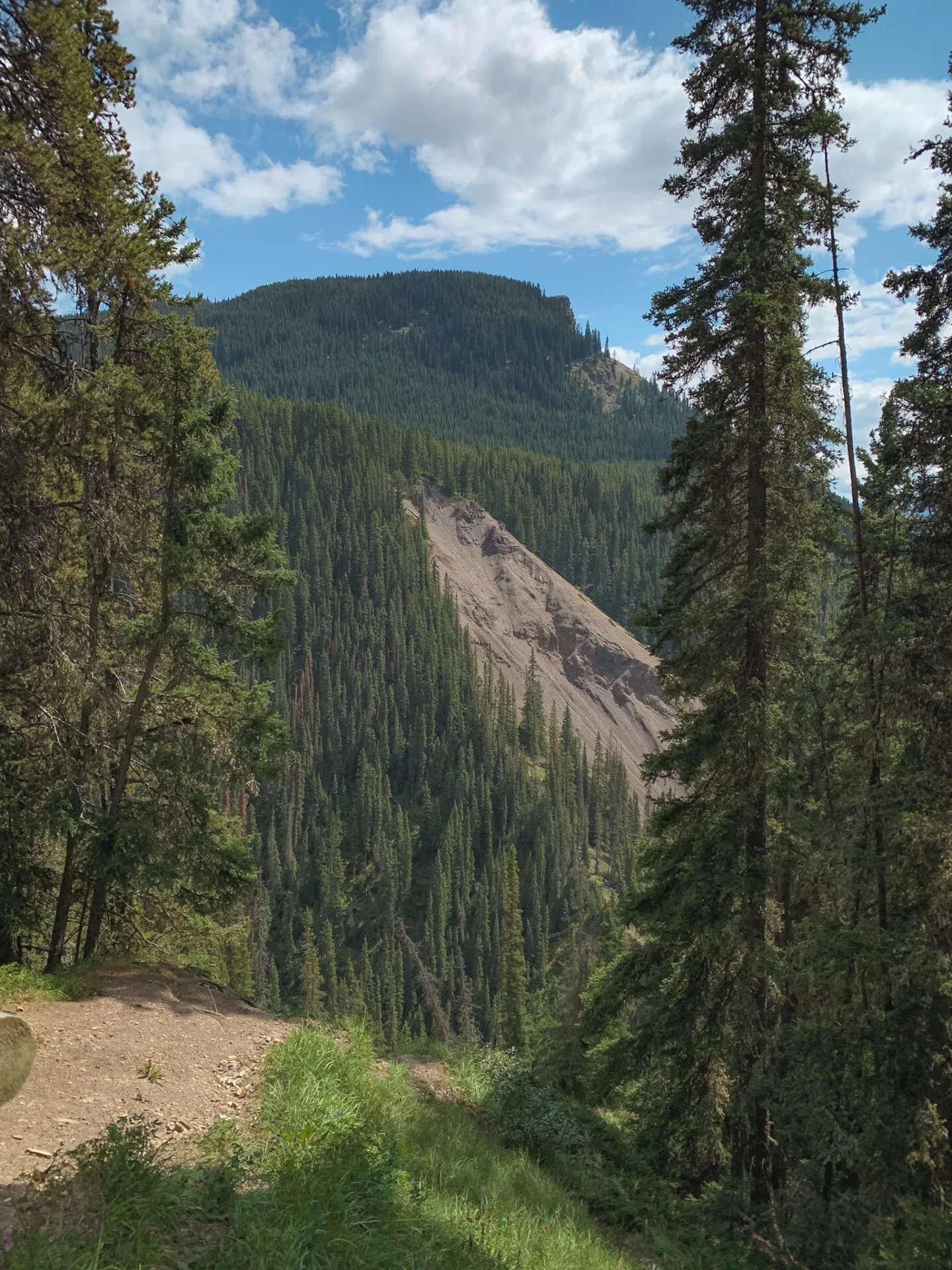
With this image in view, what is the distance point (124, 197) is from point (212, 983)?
10.0 metres

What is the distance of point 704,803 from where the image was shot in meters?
9.77

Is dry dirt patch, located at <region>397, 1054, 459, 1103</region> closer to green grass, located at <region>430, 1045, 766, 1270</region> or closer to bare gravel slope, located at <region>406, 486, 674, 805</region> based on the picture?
green grass, located at <region>430, 1045, 766, 1270</region>

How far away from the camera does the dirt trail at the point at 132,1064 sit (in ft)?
17.7

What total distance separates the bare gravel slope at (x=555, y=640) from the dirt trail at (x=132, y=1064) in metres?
109

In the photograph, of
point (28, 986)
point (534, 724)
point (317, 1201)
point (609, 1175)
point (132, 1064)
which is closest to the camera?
point (317, 1201)

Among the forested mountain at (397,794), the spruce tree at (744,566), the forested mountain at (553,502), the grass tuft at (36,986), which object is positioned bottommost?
the forested mountain at (397,794)

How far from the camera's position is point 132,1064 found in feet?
22.2

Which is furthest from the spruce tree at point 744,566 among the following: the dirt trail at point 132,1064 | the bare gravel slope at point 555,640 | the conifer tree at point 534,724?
the bare gravel slope at point 555,640

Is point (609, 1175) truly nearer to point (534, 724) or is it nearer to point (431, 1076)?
point (431, 1076)

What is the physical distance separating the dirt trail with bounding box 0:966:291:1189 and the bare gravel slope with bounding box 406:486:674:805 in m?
109

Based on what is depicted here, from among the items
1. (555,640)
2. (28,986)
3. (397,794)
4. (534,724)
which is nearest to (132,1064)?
(28,986)

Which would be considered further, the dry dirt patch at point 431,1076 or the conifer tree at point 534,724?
the conifer tree at point 534,724

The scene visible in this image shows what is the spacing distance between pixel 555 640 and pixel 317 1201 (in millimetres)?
125385

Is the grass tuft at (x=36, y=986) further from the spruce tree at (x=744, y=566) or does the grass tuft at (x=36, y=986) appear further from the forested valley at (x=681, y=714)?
the spruce tree at (x=744, y=566)
